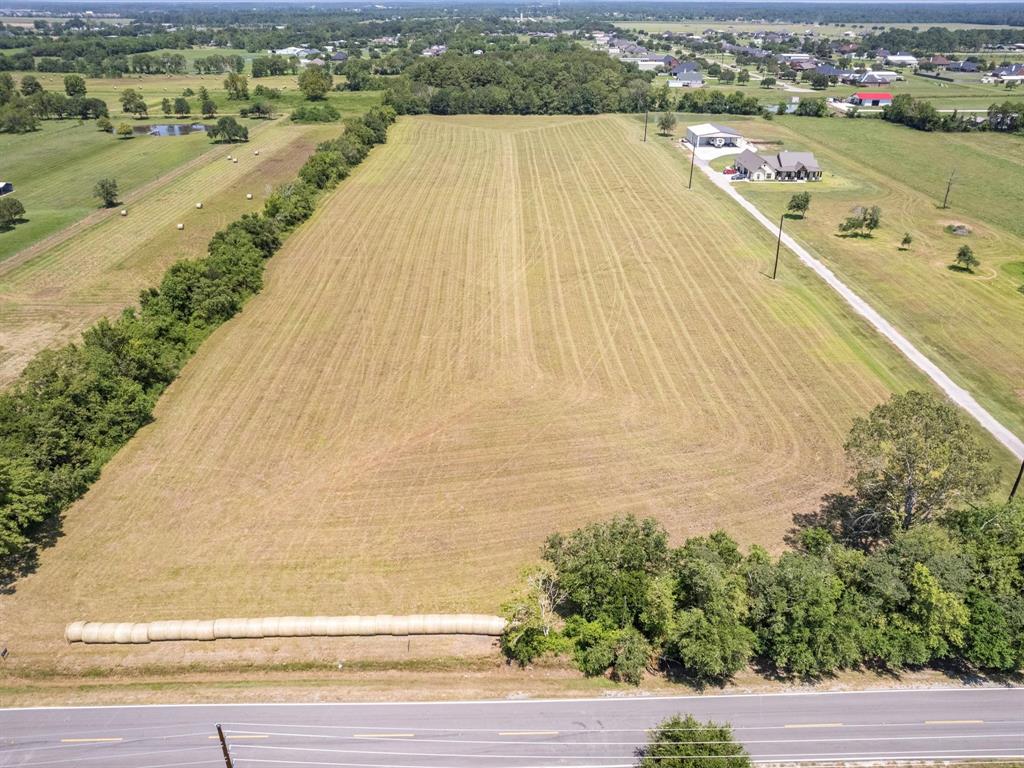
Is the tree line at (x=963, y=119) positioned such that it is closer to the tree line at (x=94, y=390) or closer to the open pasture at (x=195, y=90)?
the open pasture at (x=195, y=90)

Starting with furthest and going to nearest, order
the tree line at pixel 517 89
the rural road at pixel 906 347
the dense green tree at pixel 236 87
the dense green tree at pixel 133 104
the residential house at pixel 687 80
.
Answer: the residential house at pixel 687 80 → the dense green tree at pixel 236 87 → the tree line at pixel 517 89 → the dense green tree at pixel 133 104 → the rural road at pixel 906 347

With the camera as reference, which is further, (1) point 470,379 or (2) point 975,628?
(1) point 470,379

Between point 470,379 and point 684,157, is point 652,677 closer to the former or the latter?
point 470,379

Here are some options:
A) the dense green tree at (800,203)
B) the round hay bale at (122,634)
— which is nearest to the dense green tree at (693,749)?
the round hay bale at (122,634)

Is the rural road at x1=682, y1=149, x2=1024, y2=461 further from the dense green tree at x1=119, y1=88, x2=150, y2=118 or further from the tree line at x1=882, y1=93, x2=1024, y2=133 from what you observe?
the dense green tree at x1=119, y1=88, x2=150, y2=118

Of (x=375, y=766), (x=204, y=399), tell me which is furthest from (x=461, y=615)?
(x=204, y=399)

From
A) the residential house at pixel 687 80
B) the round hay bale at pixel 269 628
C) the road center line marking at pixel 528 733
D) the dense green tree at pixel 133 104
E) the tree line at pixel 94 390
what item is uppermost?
the residential house at pixel 687 80
